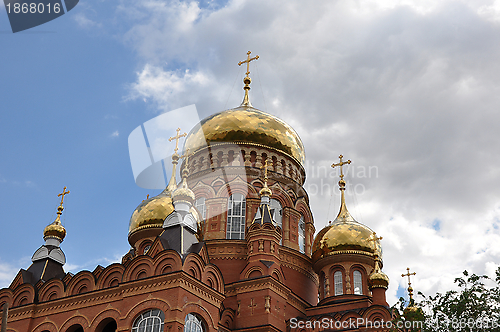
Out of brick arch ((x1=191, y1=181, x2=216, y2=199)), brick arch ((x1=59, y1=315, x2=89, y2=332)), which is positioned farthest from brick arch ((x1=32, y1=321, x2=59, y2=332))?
brick arch ((x1=191, y1=181, x2=216, y2=199))

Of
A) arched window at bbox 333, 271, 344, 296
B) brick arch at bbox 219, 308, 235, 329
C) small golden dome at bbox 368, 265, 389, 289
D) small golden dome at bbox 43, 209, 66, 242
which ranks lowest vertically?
brick arch at bbox 219, 308, 235, 329

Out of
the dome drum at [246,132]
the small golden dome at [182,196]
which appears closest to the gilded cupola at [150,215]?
the dome drum at [246,132]

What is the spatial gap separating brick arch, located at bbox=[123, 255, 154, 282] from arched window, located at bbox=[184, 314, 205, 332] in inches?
67.4

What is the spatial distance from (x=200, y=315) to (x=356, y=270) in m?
8.08

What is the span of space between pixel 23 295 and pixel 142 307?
4817 millimetres

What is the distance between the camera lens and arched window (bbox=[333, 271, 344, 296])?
20.4m

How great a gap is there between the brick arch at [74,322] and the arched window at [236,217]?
664 cm

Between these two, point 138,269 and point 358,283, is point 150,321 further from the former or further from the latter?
point 358,283

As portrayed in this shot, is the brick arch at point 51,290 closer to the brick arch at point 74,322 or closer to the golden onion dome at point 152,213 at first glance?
the brick arch at point 74,322

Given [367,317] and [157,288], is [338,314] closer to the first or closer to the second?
[367,317]

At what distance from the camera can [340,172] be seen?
80.9ft

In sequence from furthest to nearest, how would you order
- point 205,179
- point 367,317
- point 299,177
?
point 299,177 → point 205,179 → point 367,317

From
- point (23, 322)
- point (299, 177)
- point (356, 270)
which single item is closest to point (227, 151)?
point (299, 177)

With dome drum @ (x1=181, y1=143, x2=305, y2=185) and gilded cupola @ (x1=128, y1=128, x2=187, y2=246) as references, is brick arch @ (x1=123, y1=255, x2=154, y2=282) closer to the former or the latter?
gilded cupola @ (x1=128, y1=128, x2=187, y2=246)
